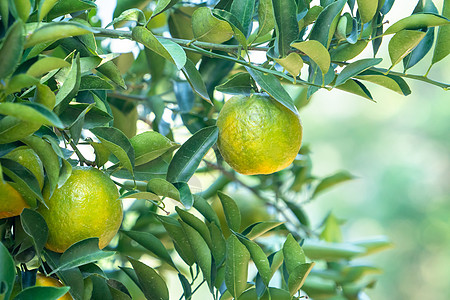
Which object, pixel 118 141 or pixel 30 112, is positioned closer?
pixel 30 112

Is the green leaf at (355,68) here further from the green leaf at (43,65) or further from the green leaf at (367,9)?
the green leaf at (43,65)

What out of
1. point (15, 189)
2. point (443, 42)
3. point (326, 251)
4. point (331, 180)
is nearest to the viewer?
point (15, 189)

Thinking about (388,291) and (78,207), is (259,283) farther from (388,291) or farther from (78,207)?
(388,291)

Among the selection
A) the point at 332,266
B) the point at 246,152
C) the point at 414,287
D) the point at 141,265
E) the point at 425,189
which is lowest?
the point at 414,287

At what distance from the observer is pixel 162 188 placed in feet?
1.45

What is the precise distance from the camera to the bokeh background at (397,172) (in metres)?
5.62

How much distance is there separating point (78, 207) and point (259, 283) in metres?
0.20

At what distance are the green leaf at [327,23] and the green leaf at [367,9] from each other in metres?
0.02

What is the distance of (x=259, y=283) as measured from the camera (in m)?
0.52

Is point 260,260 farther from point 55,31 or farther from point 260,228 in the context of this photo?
point 55,31

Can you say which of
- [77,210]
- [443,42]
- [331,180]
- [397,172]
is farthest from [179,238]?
[397,172]

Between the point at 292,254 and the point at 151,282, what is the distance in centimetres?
15

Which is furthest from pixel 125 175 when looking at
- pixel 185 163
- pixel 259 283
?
pixel 259 283

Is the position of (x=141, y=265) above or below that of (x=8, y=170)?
below
